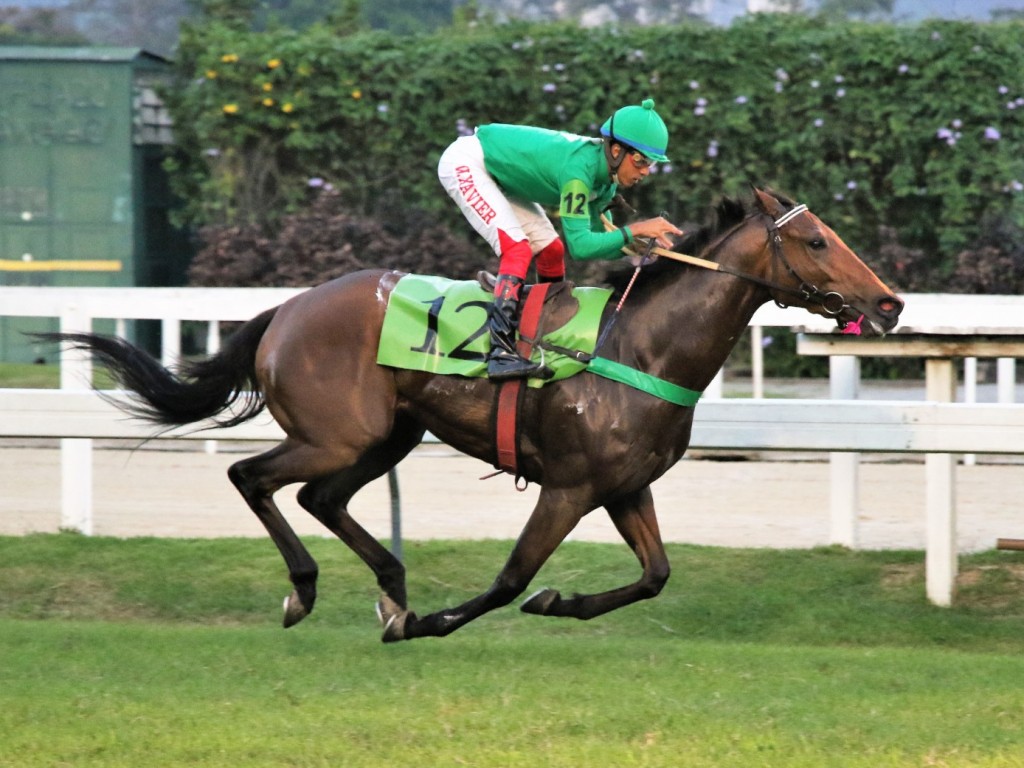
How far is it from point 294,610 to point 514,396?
1117mm

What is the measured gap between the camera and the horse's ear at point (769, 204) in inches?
212

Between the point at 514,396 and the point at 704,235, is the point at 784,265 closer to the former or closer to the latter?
the point at 704,235

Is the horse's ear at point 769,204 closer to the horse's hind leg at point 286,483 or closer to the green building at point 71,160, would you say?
the horse's hind leg at point 286,483

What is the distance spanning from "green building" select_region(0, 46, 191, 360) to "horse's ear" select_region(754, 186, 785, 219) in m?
10.3

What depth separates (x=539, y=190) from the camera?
562 centimetres

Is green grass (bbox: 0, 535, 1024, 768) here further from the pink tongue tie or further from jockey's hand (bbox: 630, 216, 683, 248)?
jockey's hand (bbox: 630, 216, 683, 248)

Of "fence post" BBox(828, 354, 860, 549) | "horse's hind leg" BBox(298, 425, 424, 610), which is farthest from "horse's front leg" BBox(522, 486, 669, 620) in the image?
"fence post" BBox(828, 354, 860, 549)

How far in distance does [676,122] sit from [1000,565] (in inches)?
304

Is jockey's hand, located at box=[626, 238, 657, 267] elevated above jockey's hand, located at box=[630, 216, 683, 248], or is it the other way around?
jockey's hand, located at box=[630, 216, 683, 248]

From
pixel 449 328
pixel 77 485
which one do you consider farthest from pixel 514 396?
pixel 77 485

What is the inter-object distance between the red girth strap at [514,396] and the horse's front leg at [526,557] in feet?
0.64

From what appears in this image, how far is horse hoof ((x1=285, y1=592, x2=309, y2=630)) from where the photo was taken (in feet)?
18.9

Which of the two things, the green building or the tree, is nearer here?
the green building

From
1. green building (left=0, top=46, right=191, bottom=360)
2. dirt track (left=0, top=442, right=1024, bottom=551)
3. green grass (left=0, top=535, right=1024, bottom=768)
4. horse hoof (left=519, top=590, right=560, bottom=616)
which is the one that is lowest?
green grass (left=0, top=535, right=1024, bottom=768)
